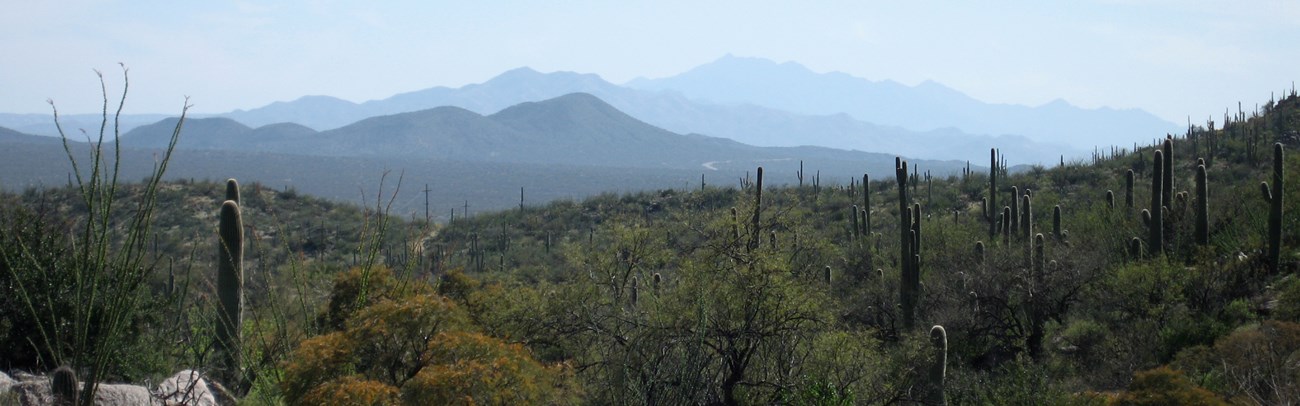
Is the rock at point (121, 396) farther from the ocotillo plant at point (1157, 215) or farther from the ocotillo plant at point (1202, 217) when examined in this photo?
the ocotillo plant at point (1202, 217)

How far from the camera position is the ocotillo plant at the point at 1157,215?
20.1 m

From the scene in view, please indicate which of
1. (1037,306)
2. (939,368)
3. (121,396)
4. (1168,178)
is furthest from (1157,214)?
(121,396)

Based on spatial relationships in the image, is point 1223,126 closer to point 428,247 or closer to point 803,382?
point 428,247

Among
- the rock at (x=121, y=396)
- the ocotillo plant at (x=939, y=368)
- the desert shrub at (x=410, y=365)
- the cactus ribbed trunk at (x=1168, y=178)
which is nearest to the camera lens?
the desert shrub at (x=410, y=365)

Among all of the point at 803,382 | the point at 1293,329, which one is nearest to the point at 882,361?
the point at 803,382

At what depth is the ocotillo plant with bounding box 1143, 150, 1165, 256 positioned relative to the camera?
65.9 ft

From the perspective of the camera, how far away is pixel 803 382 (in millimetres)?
11461

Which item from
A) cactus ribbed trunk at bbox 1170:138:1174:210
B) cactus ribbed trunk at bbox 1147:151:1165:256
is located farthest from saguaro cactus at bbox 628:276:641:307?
cactus ribbed trunk at bbox 1170:138:1174:210

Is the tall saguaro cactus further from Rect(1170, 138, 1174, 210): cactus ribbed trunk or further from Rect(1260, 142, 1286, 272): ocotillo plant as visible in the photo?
Rect(1260, 142, 1286, 272): ocotillo plant

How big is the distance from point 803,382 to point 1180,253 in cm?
1304

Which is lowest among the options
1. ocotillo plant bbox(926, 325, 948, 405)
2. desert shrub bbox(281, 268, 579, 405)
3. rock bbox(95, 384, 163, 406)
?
ocotillo plant bbox(926, 325, 948, 405)

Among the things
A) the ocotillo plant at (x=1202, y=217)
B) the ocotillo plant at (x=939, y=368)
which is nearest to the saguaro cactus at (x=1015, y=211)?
the ocotillo plant at (x=1202, y=217)

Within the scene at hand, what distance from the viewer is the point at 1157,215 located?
67.3 feet

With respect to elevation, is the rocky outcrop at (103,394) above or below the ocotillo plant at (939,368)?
above
